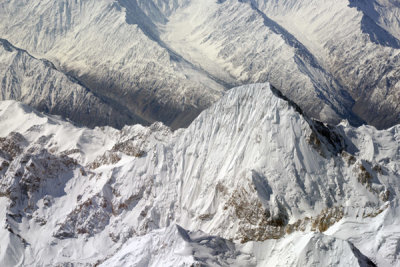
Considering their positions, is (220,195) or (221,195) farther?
(220,195)

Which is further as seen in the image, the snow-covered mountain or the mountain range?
the snow-covered mountain

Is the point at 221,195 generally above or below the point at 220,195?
above

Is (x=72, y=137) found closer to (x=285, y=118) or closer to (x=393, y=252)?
(x=285, y=118)

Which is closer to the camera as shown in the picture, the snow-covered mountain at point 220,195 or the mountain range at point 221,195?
the mountain range at point 221,195

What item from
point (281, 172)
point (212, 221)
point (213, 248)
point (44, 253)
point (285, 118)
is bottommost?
point (44, 253)

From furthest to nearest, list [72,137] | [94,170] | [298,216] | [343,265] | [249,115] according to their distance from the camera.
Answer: [72,137] < [94,170] < [249,115] < [298,216] < [343,265]

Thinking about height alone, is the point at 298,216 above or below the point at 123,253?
above

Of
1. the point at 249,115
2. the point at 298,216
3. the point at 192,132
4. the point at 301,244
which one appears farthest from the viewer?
the point at 192,132

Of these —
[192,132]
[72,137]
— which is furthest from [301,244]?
[72,137]
